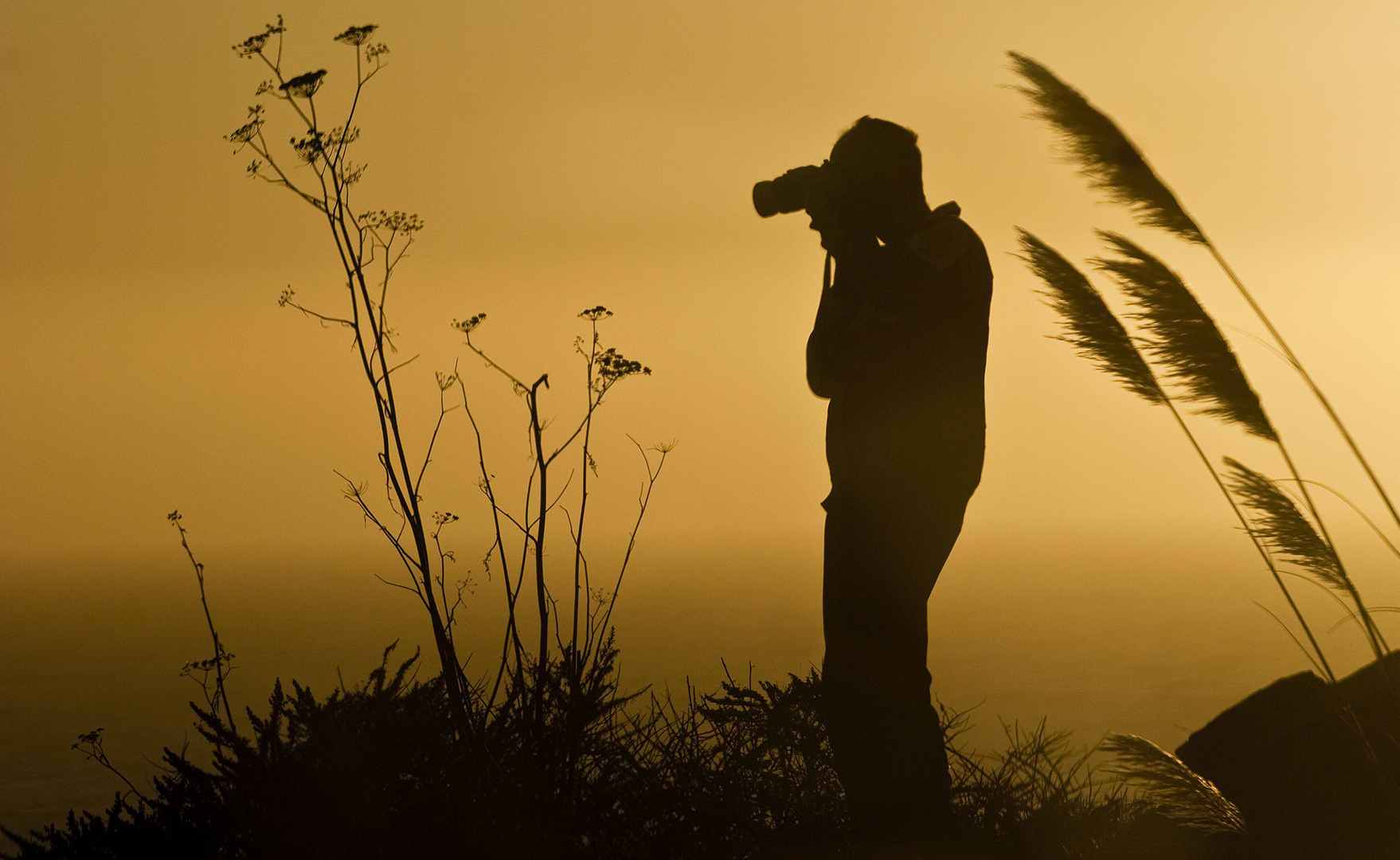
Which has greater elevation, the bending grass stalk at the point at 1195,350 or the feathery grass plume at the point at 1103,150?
the feathery grass plume at the point at 1103,150

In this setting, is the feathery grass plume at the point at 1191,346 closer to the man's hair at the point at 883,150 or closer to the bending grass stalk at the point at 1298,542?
the bending grass stalk at the point at 1298,542

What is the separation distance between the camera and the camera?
286 cm

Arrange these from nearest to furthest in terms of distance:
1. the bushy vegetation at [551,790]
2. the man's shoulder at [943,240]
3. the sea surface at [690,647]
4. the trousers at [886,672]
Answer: the bushy vegetation at [551,790] < the trousers at [886,672] < the man's shoulder at [943,240] < the sea surface at [690,647]

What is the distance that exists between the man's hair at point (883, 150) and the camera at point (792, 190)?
3.6 inches

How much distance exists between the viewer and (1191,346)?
2393 mm

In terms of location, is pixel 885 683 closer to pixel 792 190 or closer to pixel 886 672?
pixel 886 672

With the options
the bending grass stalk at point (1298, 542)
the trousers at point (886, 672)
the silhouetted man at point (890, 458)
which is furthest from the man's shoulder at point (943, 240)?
the bending grass stalk at point (1298, 542)

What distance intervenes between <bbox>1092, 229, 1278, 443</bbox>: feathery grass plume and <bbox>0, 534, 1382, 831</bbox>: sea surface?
1.15 ft

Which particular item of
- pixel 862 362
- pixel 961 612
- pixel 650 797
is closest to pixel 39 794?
pixel 650 797

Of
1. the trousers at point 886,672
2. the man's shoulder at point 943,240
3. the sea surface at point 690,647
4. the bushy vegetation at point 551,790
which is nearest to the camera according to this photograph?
the bushy vegetation at point 551,790

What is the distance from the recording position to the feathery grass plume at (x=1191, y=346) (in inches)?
94.0

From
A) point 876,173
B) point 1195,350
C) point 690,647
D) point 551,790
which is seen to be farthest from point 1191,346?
point 690,647

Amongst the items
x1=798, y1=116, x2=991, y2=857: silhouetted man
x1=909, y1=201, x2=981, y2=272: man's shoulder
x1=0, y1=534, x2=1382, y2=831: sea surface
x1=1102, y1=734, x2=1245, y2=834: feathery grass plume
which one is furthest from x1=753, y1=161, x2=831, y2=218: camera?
x1=1102, y1=734, x2=1245, y2=834: feathery grass plume

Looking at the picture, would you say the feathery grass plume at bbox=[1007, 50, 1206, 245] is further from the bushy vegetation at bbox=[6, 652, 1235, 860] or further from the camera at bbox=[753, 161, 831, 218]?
the bushy vegetation at bbox=[6, 652, 1235, 860]
